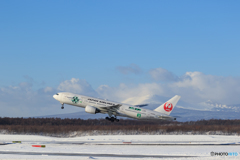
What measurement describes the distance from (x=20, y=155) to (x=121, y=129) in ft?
112

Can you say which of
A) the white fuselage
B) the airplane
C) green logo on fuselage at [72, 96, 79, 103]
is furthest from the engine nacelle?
green logo on fuselage at [72, 96, 79, 103]

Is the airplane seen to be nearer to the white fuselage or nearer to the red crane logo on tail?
the white fuselage

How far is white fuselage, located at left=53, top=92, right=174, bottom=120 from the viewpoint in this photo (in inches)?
2517

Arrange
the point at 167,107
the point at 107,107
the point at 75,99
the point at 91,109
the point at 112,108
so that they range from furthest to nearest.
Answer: the point at 167,107 → the point at 112,108 → the point at 107,107 → the point at 75,99 → the point at 91,109

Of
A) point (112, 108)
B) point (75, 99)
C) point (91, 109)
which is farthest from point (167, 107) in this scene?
point (75, 99)

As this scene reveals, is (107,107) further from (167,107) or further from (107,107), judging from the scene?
(167,107)

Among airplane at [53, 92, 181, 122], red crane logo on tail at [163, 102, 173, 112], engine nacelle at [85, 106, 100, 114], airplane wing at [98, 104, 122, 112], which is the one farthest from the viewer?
red crane logo on tail at [163, 102, 173, 112]

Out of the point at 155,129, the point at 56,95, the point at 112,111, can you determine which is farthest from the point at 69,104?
the point at 155,129

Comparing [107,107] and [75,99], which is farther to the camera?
[107,107]

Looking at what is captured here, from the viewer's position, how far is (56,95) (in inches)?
2616

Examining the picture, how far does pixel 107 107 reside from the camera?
212ft

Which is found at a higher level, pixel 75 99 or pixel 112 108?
pixel 75 99

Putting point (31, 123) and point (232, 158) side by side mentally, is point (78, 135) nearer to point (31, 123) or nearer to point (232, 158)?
point (31, 123)

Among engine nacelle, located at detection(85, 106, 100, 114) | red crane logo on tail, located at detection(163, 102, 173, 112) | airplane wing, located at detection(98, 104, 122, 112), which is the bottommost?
engine nacelle, located at detection(85, 106, 100, 114)
